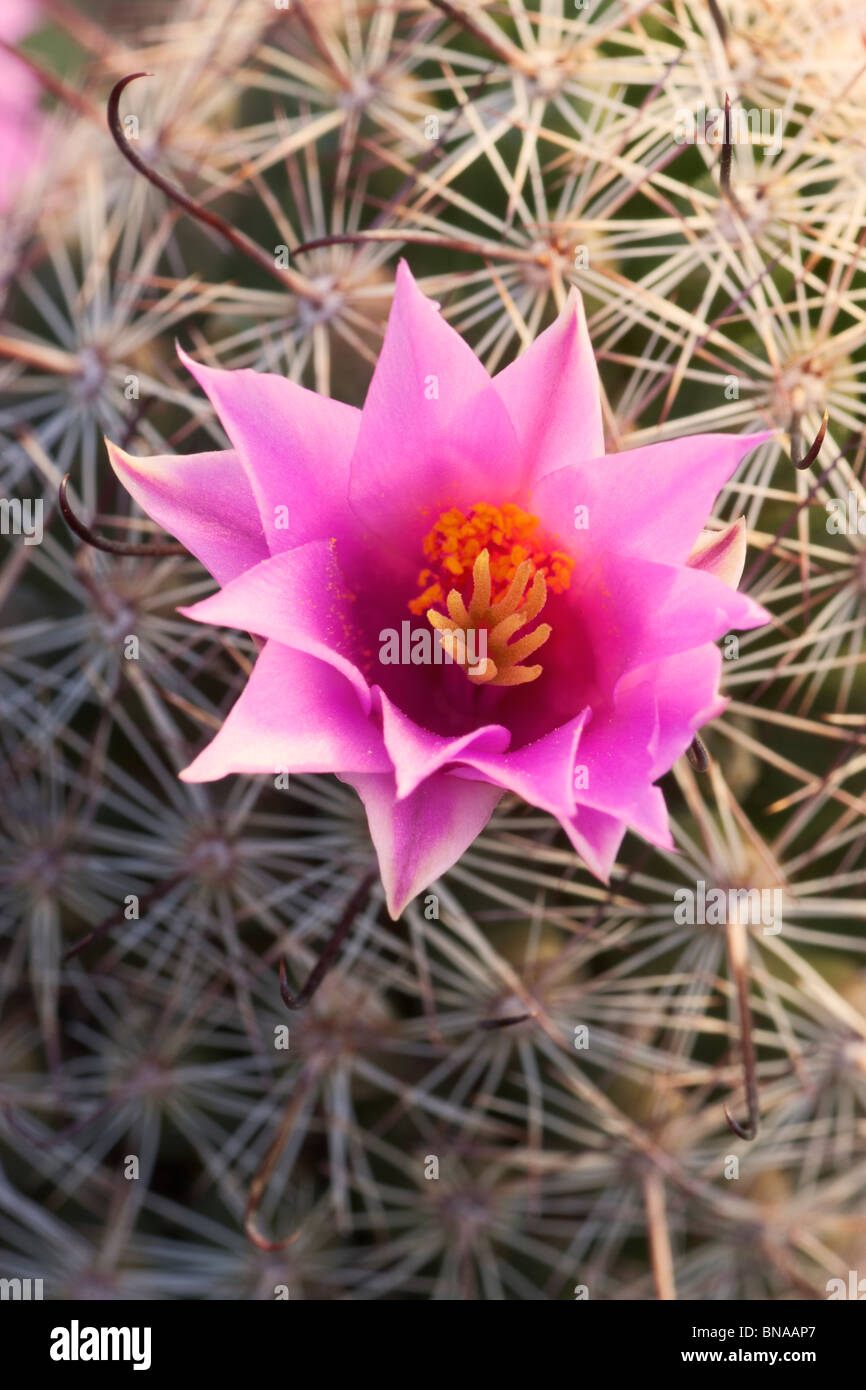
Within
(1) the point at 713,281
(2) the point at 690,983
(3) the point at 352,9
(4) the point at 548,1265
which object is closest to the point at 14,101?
(3) the point at 352,9

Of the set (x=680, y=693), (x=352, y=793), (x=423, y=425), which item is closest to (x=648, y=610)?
(x=680, y=693)

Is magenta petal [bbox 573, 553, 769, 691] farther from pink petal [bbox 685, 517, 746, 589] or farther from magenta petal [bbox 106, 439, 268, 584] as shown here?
magenta petal [bbox 106, 439, 268, 584]

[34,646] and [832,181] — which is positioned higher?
[832,181]

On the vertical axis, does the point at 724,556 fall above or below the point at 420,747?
above

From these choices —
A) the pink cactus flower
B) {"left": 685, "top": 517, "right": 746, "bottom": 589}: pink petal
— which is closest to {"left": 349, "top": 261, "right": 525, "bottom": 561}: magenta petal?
the pink cactus flower

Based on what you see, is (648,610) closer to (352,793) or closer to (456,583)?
(456,583)
